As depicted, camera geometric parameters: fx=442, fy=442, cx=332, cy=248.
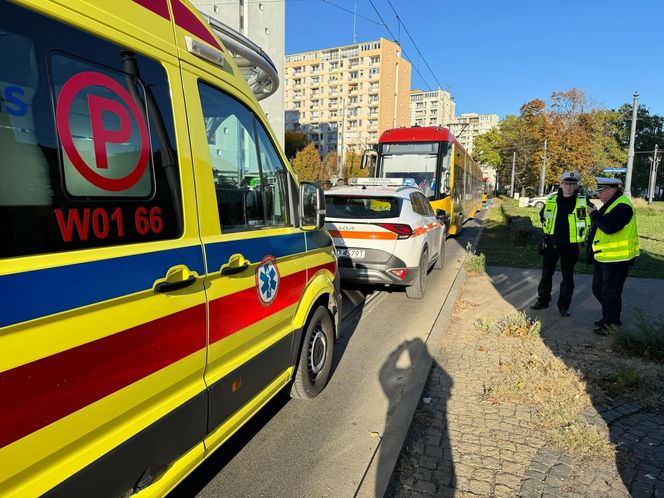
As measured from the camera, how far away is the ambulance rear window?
138 centimetres

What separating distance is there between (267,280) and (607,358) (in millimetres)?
3778

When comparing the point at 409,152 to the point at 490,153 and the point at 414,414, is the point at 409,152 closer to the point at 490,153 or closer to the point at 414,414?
the point at 414,414

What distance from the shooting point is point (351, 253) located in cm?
638

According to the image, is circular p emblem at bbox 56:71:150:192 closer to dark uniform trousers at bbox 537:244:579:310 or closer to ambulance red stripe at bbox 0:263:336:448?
ambulance red stripe at bbox 0:263:336:448

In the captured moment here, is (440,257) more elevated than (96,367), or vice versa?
(96,367)

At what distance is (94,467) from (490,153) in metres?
71.7

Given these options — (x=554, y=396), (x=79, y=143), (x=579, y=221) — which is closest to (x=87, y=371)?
(x=79, y=143)

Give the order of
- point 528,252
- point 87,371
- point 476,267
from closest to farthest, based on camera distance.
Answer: point 87,371 < point 476,267 < point 528,252

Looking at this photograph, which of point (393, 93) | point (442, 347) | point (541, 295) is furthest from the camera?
point (393, 93)

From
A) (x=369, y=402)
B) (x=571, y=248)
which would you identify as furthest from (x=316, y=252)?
(x=571, y=248)

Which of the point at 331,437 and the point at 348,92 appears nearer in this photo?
the point at 331,437

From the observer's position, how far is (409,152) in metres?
13.2

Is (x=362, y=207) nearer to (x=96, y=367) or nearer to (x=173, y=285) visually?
(x=173, y=285)

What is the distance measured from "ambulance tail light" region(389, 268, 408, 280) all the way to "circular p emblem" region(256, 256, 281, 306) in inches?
143
